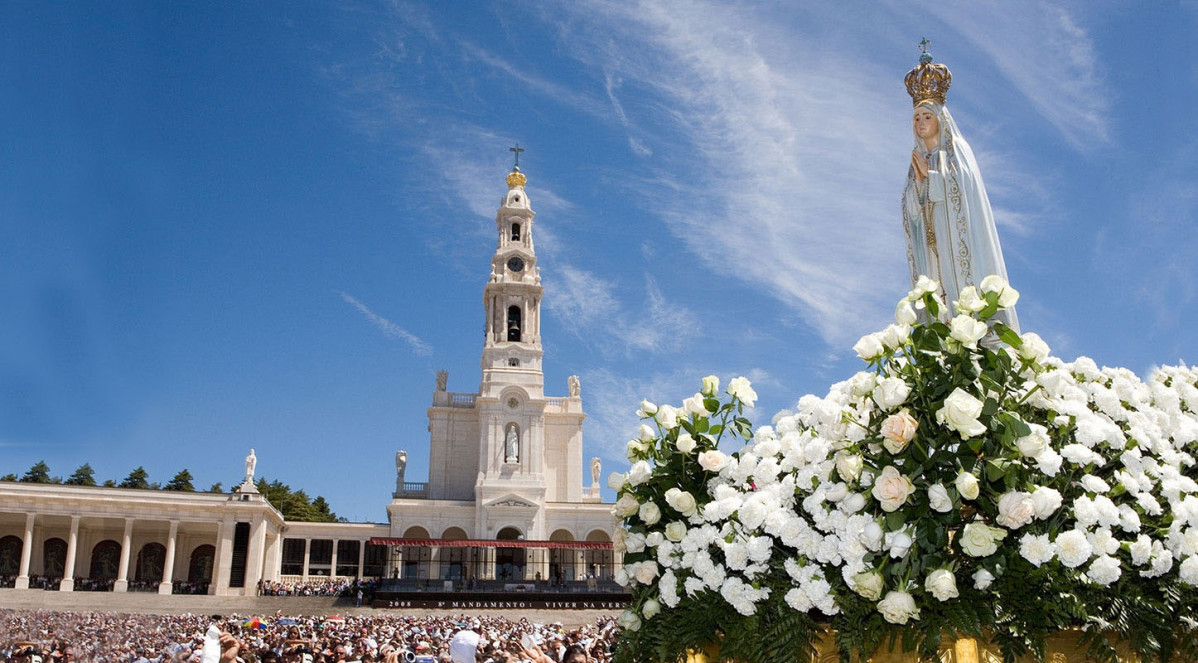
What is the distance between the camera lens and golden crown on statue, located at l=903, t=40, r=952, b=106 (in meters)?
11.2

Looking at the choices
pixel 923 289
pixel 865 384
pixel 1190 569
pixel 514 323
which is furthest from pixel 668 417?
pixel 514 323

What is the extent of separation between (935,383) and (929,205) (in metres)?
7.01

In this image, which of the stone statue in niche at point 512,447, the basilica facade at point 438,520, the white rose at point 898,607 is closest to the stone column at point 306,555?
the basilica facade at point 438,520

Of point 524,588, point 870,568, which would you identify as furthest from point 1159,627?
point 524,588

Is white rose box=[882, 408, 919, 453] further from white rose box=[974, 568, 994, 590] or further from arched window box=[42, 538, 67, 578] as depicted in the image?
arched window box=[42, 538, 67, 578]

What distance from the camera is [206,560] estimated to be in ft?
194

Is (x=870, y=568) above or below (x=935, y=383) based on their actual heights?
below

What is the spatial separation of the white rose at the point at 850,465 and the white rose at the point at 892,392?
1.01 ft

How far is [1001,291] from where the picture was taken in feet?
16.0

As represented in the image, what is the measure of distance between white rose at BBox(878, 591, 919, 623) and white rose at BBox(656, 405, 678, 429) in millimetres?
2190

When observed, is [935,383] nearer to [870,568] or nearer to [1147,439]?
[870,568]

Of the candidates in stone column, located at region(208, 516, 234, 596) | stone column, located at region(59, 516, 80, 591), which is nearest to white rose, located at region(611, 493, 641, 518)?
stone column, located at region(208, 516, 234, 596)

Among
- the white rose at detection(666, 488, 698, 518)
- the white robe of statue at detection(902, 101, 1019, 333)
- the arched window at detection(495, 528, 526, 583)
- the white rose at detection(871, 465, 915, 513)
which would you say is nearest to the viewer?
the white rose at detection(871, 465, 915, 513)

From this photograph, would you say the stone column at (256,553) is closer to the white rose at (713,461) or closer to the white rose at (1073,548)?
the white rose at (713,461)
